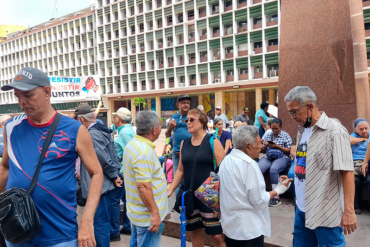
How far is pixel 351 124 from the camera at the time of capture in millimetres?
5941

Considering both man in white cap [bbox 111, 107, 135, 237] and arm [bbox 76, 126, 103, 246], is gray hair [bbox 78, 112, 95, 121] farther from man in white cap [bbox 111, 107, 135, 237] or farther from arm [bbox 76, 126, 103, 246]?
arm [bbox 76, 126, 103, 246]

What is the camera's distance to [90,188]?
2.22m

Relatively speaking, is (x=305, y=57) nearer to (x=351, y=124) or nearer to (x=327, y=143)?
(x=351, y=124)

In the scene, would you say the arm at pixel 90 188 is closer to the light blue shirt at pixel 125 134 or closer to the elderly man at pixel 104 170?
the elderly man at pixel 104 170

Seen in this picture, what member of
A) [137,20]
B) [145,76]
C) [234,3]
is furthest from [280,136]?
[137,20]

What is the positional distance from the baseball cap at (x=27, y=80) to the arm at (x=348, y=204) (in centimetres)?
220

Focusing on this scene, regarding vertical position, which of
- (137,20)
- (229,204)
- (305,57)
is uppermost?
(137,20)

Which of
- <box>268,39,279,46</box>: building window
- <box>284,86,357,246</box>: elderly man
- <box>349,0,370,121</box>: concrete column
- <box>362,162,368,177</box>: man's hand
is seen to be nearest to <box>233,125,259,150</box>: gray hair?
<box>284,86,357,246</box>: elderly man

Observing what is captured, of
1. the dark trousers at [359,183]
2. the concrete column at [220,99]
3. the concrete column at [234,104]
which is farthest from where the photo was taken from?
the concrete column at [234,104]

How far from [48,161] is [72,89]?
1240 centimetres

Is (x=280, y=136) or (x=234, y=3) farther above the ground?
(x=234, y=3)

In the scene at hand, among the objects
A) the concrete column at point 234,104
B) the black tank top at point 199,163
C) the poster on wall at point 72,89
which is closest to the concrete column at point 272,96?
the concrete column at point 234,104

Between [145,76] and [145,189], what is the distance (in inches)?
1800

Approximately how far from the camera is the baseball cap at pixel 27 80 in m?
2.05
